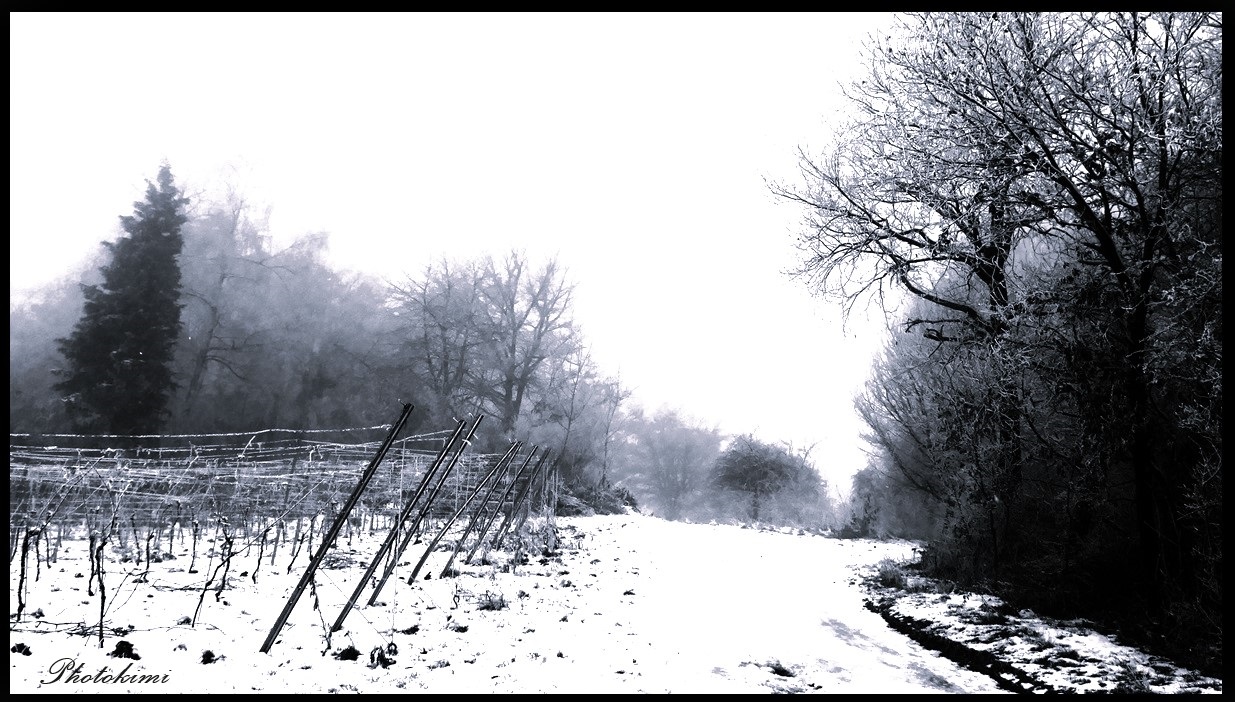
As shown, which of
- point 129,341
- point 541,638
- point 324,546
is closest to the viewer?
point 324,546

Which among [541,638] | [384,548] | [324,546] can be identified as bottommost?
[541,638]

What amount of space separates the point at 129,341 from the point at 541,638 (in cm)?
2051

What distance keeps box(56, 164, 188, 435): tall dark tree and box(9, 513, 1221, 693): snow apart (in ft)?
41.4

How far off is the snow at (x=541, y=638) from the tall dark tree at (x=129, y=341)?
12.6 m

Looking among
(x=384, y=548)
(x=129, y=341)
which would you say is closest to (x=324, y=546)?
(x=384, y=548)

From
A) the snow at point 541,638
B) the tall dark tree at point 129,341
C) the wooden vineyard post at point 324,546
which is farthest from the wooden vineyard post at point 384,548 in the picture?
the tall dark tree at point 129,341

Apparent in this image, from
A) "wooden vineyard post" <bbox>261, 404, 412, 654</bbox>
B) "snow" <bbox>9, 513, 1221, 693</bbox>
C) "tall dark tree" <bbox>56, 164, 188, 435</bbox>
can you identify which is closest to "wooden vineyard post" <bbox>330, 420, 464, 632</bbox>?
"snow" <bbox>9, 513, 1221, 693</bbox>

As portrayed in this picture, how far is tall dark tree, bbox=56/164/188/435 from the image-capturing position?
19.5 m

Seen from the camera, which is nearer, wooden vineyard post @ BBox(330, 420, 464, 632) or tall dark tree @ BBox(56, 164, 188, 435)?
→ wooden vineyard post @ BBox(330, 420, 464, 632)

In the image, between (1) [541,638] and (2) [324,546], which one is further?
(1) [541,638]

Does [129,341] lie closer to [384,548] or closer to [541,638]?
[384,548]

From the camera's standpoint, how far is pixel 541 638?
565cm

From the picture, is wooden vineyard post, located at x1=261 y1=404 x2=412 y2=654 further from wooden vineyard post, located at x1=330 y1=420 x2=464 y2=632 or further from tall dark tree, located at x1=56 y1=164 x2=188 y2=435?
tall dark tree, located at x1=56 y1=164 x2=188 y2=435

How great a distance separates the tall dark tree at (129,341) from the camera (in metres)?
19.5
